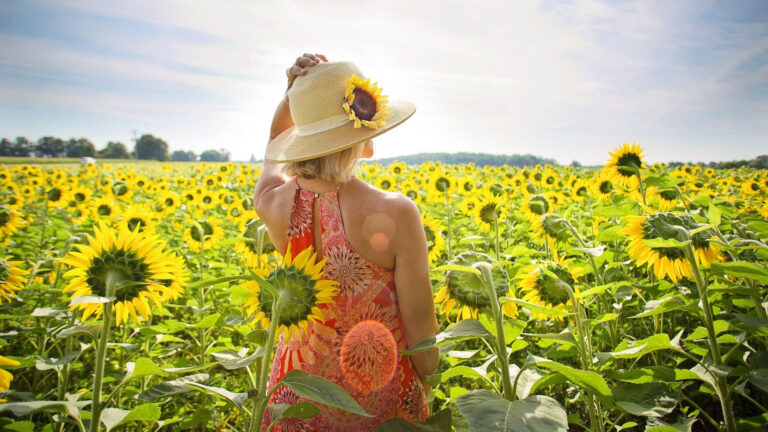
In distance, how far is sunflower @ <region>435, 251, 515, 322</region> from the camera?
1395 mm

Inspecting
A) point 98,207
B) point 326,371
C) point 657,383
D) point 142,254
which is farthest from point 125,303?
point 98,207

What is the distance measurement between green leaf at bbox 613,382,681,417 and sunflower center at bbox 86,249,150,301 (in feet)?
4.58

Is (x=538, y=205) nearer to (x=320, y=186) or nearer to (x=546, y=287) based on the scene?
(x=546, y=287)

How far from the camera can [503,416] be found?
873 mm

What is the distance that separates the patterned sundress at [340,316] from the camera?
1576mm

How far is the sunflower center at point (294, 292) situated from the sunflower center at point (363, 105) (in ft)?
2.36

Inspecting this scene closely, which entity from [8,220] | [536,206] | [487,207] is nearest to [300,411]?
[487,207]

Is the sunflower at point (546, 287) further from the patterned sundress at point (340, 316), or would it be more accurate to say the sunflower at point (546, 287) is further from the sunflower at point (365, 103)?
the sunflower at point (365, 103)

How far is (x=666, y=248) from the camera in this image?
1582mm

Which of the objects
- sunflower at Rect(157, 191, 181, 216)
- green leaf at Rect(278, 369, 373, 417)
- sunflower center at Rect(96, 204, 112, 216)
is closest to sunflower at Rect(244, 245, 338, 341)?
green leaf at Rect(278, 369, 373, 417)

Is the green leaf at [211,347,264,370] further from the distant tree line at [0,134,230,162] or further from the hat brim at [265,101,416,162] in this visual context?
the distant tree line at [0,134,230,162]

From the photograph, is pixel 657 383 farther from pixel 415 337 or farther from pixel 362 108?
pixel 362 108

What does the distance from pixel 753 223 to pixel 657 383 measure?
826 millimetres

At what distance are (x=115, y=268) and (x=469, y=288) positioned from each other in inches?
42.4
